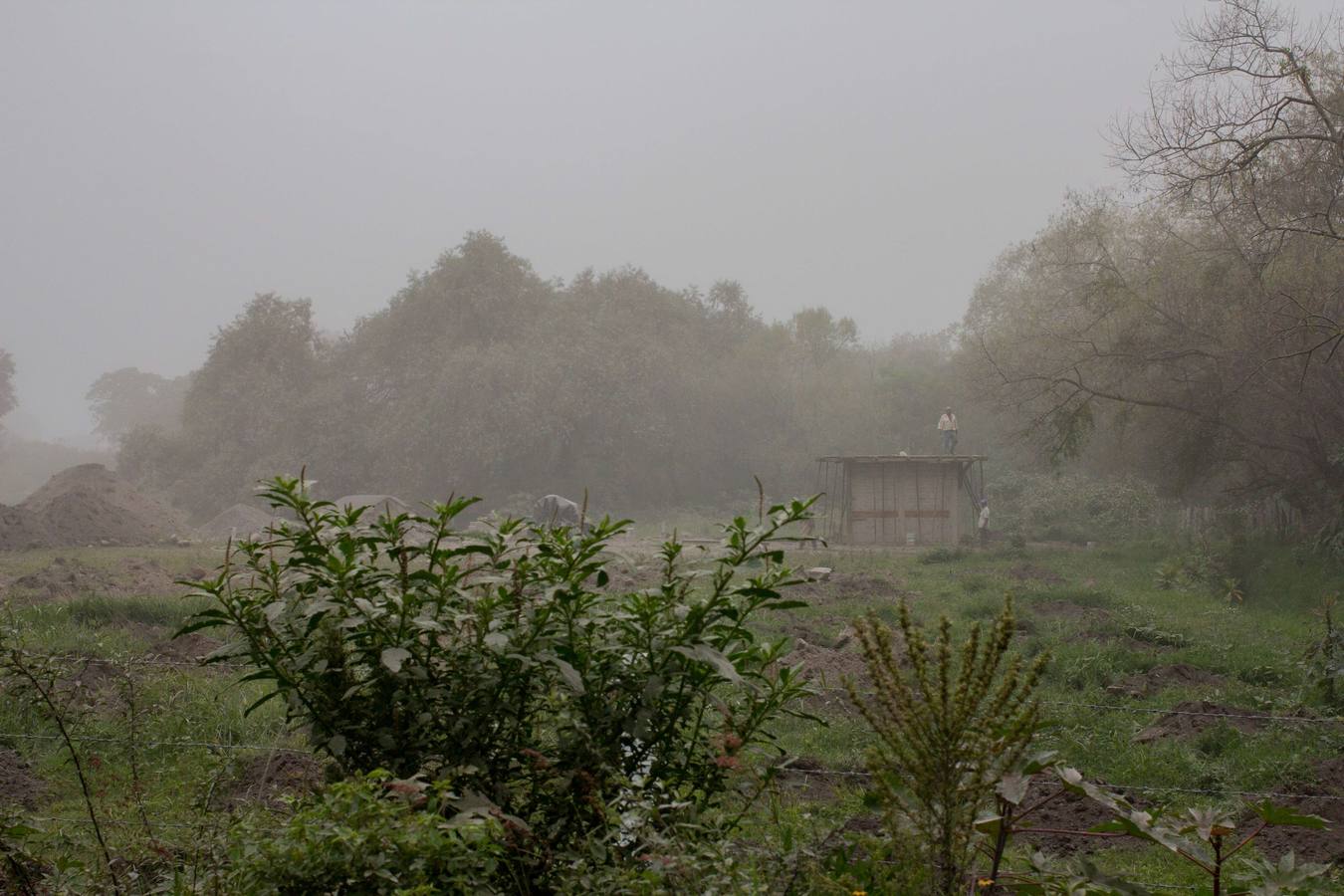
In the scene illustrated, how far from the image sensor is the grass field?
14.2 feet

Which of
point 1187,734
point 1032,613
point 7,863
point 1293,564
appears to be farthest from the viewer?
point 1293,564

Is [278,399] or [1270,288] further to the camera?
[278,399]

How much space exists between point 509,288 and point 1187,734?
123 feet

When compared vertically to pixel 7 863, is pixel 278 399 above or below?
above

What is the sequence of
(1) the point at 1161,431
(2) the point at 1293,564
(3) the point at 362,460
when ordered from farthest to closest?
(3) the point at 362,460, (1) the point at 1161,431, (2) the point at 1293,564

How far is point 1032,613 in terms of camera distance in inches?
479

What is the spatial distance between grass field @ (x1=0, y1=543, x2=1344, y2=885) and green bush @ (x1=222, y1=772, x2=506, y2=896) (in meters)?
0.69

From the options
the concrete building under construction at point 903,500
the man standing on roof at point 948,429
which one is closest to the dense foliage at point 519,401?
the man standing on roof at point 948,429

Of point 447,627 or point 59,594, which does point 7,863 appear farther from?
point 59,594

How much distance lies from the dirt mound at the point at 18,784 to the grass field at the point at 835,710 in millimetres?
18

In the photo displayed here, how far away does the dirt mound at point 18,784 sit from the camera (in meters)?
5.31

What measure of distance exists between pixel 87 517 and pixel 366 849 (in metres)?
24.5

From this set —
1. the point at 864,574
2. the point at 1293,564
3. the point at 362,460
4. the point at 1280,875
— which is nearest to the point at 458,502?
the point at 1280,875

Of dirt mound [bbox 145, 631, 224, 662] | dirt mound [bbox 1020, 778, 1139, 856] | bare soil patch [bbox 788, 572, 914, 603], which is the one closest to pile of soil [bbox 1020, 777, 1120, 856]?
dirt mound [bbox 1020, 778, 1139, 856]
